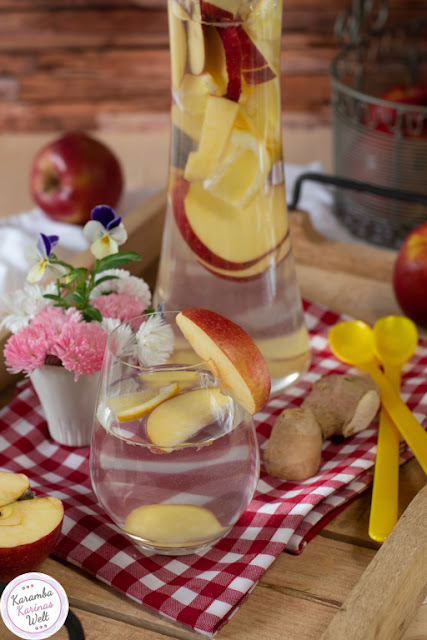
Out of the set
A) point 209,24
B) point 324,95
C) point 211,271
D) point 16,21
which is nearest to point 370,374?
point 211,271

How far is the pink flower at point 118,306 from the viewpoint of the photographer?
458mm

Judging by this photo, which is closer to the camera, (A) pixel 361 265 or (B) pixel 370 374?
(B) pixel 370 374

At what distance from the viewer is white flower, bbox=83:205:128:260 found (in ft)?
1.45

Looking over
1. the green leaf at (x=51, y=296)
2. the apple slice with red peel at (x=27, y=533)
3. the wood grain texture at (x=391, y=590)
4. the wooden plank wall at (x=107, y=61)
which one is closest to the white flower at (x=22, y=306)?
the green leaf at (x=51, y=296)

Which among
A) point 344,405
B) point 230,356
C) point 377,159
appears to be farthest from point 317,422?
point 377,159

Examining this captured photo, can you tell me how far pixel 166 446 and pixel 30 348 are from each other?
0.12m

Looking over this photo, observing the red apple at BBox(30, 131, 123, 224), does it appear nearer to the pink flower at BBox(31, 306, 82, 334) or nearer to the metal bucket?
the metal bucket

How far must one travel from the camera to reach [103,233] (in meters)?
0.44

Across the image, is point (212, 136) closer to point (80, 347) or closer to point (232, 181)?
point (232, 181)

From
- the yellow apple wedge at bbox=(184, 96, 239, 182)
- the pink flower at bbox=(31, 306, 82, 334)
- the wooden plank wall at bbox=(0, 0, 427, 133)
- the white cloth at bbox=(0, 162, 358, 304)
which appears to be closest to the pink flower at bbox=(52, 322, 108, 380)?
the pink flower at bbox=(31, 306, 82, 334)

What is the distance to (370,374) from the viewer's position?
52 centimetres

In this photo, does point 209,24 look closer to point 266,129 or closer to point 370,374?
point 266,129

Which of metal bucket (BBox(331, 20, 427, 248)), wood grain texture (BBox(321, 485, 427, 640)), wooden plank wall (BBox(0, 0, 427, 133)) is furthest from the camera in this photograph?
wooden plank wall (BBox(0, 0, 427, 133))

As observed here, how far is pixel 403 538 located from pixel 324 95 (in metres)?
1.03
